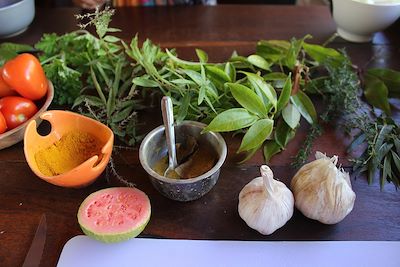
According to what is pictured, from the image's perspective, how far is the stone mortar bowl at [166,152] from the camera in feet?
2.03

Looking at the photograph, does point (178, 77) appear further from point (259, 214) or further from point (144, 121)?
point (259, 214)

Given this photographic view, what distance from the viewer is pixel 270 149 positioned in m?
0.73

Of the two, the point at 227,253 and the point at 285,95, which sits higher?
the point at 285,95

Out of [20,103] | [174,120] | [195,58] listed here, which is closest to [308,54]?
[195,58]

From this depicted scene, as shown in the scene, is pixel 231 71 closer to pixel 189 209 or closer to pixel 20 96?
pixel 189 209

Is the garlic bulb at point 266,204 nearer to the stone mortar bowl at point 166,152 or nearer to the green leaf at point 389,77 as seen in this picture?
the stone mortar bowl at point 166,152

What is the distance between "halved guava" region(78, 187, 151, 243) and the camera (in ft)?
1.95

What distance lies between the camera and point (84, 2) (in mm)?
1111

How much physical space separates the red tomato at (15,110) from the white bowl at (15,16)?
306 millimetres

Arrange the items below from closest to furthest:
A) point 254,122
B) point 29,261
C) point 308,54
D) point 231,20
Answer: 1. point 29,261
2. point 254,122
3. point 308,54
4. point 231,20

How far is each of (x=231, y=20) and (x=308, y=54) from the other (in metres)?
0.26

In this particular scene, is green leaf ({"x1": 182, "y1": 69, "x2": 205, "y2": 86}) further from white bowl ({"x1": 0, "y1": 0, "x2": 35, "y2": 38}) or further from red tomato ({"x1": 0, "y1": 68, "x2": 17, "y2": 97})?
white bowl ({"x1": 0, "y1": 0, "x2": 35, "y2": 38})

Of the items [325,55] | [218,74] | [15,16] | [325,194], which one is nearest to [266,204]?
[325,194]

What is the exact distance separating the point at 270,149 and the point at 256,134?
55mm
